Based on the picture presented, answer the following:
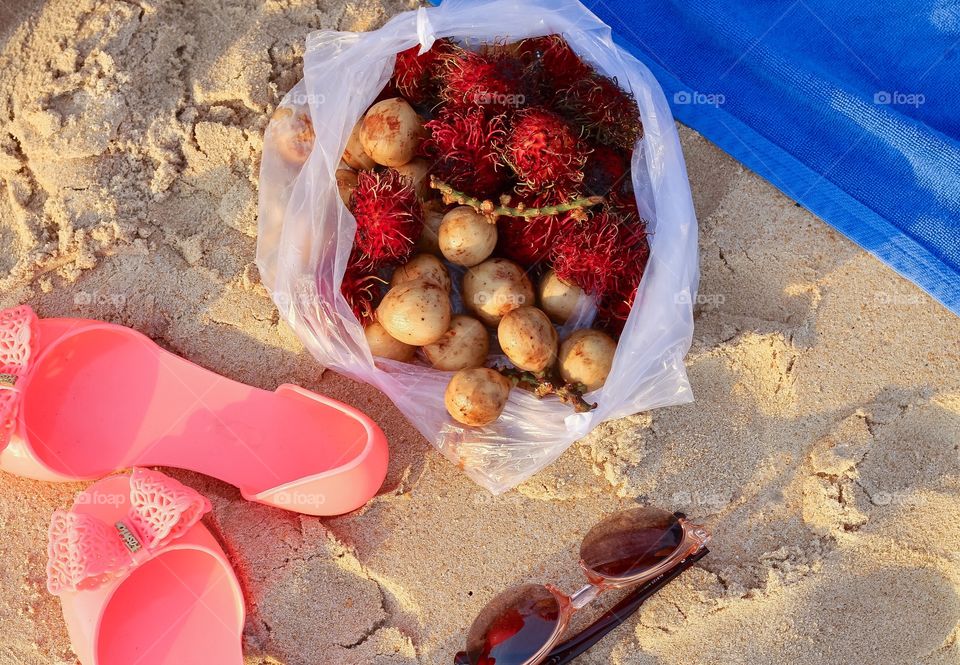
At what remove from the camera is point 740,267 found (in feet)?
5.47

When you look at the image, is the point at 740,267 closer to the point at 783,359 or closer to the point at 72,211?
the point at 783,359

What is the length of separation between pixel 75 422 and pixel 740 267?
140 cm

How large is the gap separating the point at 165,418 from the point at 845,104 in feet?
5.07

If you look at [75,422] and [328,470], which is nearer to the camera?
[328,470]

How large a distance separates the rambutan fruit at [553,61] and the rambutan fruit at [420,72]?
0.16m

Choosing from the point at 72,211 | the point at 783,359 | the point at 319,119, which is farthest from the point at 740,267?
the point at 72,211

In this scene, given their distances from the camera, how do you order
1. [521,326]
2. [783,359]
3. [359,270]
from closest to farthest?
[521,326], [359,270], [783,359]

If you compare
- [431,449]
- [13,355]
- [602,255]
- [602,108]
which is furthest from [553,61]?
[13,355]

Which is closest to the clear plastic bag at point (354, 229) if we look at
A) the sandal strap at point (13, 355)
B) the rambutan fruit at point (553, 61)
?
the rambutan fruit at point (553, 61)

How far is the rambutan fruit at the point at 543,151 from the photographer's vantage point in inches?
53.5

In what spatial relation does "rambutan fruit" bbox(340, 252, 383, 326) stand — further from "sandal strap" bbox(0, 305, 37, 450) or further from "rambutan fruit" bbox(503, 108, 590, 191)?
"sandal strap" bbox(0, 305, 37, 450)

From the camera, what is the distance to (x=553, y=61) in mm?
1540

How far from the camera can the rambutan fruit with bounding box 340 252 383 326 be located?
152cm

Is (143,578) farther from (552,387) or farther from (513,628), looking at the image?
(552,387)
